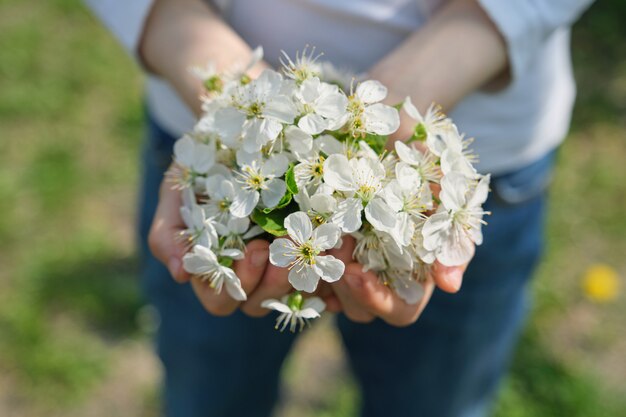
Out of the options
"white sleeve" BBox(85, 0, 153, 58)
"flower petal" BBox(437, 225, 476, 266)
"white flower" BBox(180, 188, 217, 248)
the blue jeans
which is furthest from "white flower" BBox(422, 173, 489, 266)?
"white sleeve" BBox(85, 0, 153, 58)

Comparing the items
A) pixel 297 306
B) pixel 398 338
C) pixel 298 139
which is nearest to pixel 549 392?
pixel 398 338

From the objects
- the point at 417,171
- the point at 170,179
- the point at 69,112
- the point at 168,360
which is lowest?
the point at 69,112

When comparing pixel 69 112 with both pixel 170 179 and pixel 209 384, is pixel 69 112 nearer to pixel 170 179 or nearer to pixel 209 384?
pixel 209 384

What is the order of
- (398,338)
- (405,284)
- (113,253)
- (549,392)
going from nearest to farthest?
(405,284)
(398,338)
(549,392)
(113,253)

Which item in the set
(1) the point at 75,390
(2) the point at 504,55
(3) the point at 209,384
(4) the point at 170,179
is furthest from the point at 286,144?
(1) the point at 75,390

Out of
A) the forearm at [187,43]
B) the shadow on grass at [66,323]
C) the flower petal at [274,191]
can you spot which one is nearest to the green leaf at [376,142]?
the flower petal at [274,191]

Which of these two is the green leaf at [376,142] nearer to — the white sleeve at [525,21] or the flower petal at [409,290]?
the flower petal at [409,290]

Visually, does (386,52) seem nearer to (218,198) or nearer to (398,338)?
(218,198)
